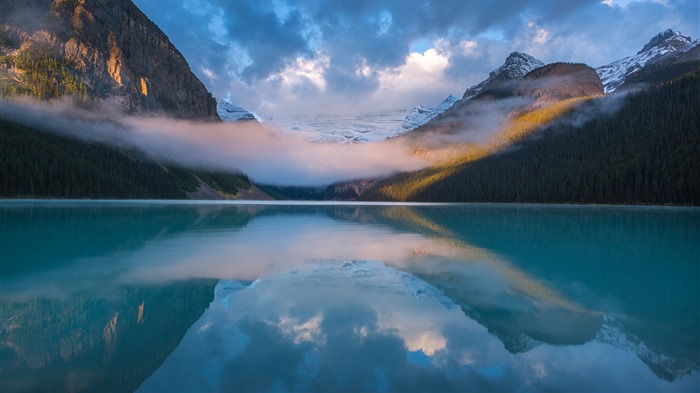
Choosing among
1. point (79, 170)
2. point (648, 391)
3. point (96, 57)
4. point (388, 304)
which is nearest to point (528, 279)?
point (388, 304)

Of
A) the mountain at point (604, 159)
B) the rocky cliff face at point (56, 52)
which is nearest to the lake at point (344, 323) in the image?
the mountain at point (604, 159)

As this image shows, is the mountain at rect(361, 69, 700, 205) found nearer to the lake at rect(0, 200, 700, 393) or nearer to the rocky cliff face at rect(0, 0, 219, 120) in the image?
the lake at rect(0, 200, 700, 393)

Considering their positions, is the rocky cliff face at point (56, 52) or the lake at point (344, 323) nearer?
the lake at point (344, 323)

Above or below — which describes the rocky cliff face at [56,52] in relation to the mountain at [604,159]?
above

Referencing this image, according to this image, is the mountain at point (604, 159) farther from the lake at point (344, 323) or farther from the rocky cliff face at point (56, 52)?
the rocky cliff face at point (56, 52)

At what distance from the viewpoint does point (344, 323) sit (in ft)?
36.0

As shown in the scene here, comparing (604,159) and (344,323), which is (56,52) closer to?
(604,159)

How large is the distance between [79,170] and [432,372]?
439 feet

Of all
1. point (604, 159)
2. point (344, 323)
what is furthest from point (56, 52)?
point (344, 323)

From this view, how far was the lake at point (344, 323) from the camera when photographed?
7793 millimetres

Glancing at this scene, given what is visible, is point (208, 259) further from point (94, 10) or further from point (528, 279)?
point (94, 10)

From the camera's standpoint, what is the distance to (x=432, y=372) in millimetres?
8141

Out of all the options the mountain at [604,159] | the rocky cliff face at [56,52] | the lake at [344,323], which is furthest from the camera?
the rocky cliff face at [56,52]

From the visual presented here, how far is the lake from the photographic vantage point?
779cm
